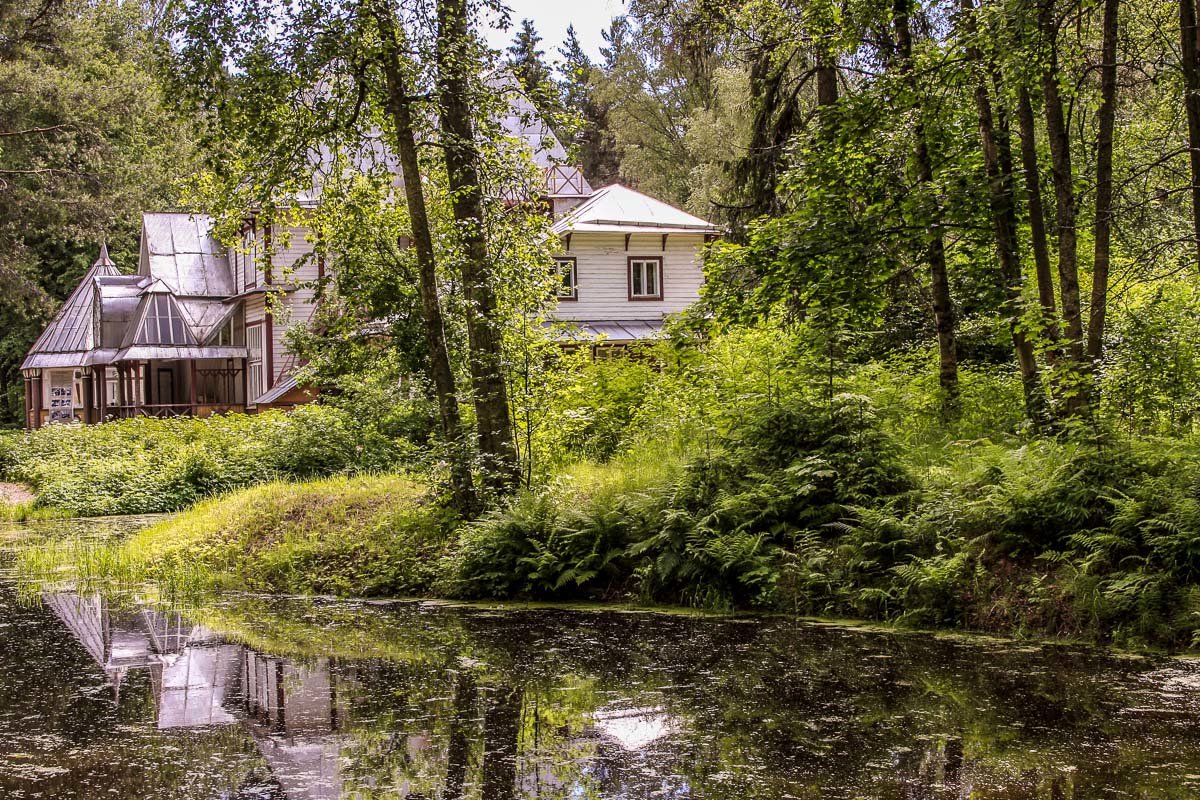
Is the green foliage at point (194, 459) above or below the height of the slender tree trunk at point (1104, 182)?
below

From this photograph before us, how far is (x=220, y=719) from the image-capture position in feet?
23.2

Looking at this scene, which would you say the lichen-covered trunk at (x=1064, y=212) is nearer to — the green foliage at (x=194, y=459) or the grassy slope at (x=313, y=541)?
the grassy slope at (x=313, y=541)

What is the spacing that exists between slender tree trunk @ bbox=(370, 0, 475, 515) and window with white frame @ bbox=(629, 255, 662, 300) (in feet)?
76.2

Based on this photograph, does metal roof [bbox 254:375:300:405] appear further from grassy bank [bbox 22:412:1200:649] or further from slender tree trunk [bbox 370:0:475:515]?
slender tree trunk [bbox 370:0:475:515]

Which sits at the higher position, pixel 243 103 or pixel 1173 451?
pixel 243 103

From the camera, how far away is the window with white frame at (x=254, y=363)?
3878 centimetres

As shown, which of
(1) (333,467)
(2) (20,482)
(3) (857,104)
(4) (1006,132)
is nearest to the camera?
(3) (857,104)

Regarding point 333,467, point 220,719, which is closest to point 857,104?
point 220,719

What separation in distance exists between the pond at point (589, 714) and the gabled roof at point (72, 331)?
37.1m

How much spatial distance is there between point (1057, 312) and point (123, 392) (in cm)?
3864

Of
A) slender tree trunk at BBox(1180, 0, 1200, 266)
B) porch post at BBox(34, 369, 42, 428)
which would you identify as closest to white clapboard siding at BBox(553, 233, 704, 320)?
slender tree trunk at BBox(1180, 0, 1200, 266)

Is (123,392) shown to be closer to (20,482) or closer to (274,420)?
(20,482)

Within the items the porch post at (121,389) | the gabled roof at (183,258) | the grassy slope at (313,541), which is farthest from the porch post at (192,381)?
the grassy slope at (313,541)

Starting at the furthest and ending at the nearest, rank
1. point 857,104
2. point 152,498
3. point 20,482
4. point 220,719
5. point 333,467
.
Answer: point 20,482, point 152,498, point 333,467, point 857,104, point 220,719
